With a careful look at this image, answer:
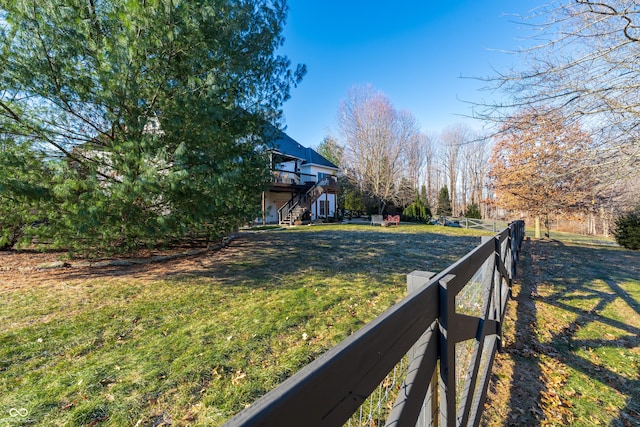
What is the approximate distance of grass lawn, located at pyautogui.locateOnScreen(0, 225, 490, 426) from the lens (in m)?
2.32

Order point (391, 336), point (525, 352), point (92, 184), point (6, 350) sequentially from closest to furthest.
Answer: point (391, 336) → point (6, 350) → point (525, 352) → point (92, 184)

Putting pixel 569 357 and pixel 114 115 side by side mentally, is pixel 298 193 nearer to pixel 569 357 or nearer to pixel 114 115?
pixel 114 115

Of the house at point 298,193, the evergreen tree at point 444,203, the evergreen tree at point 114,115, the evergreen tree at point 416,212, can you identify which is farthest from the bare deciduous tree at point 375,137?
the evergreen tree at point 114,115

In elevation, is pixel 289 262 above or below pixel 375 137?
below

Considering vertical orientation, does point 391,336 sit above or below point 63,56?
below

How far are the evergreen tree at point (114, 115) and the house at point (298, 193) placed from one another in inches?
458

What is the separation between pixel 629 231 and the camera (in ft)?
40.3

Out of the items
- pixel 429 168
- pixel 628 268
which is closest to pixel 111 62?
pixel 628 268

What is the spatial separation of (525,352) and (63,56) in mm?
7899

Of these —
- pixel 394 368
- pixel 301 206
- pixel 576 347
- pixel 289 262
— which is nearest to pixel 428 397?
pixel 394 368

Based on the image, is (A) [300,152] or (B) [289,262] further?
(A) [300,152]

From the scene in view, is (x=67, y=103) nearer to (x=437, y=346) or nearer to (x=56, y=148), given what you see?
(x=56, y=148)

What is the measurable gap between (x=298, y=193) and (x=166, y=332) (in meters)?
18.4

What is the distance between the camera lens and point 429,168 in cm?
3706
